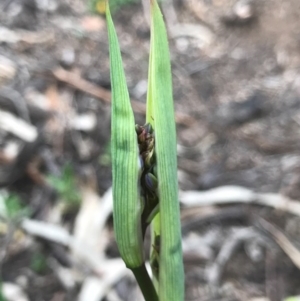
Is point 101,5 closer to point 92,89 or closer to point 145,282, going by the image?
point 92,89

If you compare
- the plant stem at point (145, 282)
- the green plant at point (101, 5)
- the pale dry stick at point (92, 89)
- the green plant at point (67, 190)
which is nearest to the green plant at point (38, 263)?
the green plant at point (67, 190)

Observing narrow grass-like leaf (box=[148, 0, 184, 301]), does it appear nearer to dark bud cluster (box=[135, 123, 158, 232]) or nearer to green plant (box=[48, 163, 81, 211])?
dark bud cluster (box=[135, 123, 158, 232])

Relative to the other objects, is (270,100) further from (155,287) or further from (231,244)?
(155,287)

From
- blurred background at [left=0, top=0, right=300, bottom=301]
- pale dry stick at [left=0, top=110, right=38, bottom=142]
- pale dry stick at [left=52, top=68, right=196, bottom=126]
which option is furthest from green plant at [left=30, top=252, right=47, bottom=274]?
pale dry stick at [left=52, top=68, right=196, bottom=126]

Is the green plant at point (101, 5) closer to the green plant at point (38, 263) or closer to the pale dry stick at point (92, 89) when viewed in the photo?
the pale dry stick at point (92, 89)

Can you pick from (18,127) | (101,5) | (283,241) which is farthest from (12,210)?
(101,5)

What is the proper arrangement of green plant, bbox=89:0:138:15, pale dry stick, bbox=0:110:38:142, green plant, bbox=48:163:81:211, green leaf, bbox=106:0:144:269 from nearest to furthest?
1. green leaf, bbox=106:0:144:269
2. green plant, bbox=48:163:81:211
3. pale dry stick, bbox=0:110:38:142
4. green plant, bbox=89:0:138:15
